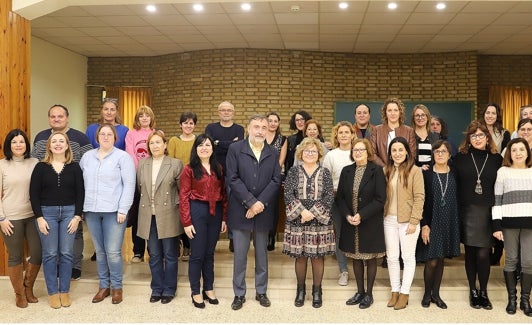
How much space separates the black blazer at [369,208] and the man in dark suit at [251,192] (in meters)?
0.63

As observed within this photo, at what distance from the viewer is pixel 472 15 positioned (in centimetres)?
681

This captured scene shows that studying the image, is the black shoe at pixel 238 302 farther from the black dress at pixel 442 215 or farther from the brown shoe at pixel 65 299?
the black dress at pixel 442 215

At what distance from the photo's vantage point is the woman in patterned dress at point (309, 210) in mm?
3902

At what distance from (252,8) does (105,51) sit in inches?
164

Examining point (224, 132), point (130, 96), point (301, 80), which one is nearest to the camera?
point (224, 132)

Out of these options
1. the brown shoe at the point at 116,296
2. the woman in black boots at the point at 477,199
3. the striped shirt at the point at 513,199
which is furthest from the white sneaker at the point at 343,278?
the brown shoe at the point at 116,296

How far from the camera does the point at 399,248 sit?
404cm

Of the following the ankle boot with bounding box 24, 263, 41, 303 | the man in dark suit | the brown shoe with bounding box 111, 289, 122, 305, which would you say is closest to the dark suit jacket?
the man in dark suit

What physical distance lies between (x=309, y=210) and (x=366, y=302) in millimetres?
988

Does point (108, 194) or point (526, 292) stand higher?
point (108, 194)

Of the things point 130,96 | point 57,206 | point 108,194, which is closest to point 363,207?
point 108,194

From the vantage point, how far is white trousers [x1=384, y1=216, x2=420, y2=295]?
3951 millimetres

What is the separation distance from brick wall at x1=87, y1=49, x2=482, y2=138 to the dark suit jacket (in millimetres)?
5016

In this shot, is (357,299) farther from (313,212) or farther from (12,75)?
(12,75)
